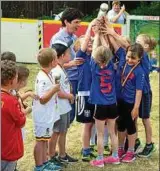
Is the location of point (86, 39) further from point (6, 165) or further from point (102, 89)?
point (6, 165)

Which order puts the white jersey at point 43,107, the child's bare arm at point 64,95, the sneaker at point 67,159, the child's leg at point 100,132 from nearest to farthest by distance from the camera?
the white jersey at point 43,107 < the child's bare arm at point 64,95 < the child's leg at point 100,132 < the sneaker at point 67,159

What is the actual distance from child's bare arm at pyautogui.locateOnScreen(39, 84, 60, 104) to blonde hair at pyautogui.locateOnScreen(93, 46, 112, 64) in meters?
0.56

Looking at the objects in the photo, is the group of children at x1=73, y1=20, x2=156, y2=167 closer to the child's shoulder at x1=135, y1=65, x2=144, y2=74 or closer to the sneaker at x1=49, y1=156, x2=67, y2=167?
the child's shoulder at x1=135, y1=65, x2=144, y2=74

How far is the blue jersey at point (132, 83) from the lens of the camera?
490cm

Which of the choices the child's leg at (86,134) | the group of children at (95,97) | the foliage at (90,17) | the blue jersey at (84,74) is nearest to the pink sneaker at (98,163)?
the group of children at (95,97)

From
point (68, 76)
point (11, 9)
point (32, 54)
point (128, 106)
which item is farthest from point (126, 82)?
point (11, 9)

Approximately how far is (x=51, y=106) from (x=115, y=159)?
42.2 inches

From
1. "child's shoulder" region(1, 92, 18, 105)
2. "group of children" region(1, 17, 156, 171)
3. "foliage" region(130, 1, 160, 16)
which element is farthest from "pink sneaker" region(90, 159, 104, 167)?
"foliage" region(130, 1, 160, 16)

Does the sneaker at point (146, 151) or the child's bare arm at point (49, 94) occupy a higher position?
the child's bare arm at point (49, 94)

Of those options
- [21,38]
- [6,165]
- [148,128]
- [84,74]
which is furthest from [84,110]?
[21,38]

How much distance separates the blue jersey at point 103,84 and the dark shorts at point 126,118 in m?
0.24

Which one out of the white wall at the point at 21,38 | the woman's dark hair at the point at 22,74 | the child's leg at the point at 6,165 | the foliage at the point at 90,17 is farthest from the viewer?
the foliage at the point at 90,17

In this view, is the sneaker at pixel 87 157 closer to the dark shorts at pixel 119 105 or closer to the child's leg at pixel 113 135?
the child's leg at pixel 113 135

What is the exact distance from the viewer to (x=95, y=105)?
4.91m
